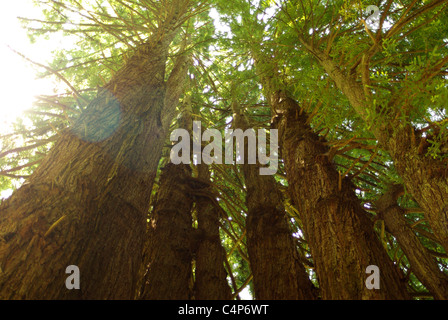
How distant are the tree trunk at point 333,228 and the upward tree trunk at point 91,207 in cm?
171

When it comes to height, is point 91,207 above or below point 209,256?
above

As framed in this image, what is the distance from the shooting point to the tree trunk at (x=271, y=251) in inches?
101

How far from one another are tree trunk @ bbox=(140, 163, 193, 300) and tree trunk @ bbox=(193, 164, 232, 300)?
0.43 feet

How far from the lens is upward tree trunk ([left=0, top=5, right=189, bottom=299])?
6.14ft

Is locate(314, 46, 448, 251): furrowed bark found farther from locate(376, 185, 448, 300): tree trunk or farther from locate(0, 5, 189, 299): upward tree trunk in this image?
locate(0, 5, 189, 299): upward tree trunk

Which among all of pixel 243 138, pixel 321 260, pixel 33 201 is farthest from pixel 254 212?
pixel 33 201

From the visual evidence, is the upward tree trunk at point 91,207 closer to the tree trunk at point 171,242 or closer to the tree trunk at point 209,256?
the tree trunk at point 171,242

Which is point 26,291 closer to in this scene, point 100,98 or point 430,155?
point 100,98

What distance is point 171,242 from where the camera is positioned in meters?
3.36

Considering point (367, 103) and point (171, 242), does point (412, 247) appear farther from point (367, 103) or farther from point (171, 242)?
point (171, 242)

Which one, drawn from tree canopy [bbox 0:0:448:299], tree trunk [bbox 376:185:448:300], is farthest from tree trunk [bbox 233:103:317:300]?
tree trunk [bbox 376:185:448:300]

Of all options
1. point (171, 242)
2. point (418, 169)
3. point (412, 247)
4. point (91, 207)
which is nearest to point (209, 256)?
point (171, 242)

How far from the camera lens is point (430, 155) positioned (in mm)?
2043

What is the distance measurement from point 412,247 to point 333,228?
0.99m
